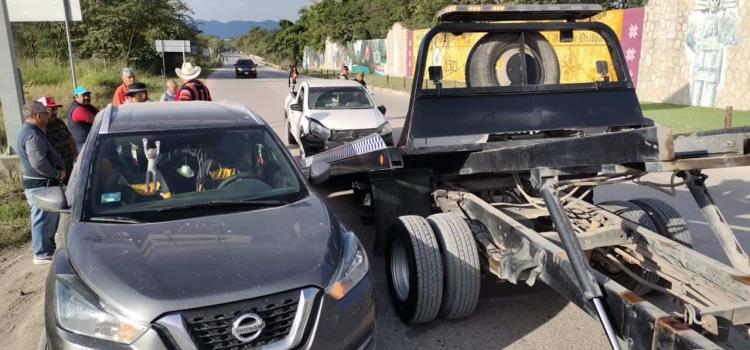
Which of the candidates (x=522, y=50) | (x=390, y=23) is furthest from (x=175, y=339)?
(x=390, y=23)

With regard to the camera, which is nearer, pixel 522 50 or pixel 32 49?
pixel 522 50

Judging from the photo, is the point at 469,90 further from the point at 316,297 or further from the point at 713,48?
the point at 713,48

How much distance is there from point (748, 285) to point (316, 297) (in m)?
2.21

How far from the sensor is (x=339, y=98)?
11.0m

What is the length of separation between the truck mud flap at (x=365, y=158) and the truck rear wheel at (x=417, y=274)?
499mm

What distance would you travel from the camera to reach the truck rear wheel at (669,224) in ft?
13.5

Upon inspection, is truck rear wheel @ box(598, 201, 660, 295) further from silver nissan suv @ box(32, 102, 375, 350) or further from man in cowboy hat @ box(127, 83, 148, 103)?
man in cowboy hat @ box(127, 83, 148, 103)

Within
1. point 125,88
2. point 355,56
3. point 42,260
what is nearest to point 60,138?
point 42,260

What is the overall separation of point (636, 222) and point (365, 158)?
2.17 metres

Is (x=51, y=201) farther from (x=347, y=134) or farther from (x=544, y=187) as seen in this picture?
(x=347, y=134)

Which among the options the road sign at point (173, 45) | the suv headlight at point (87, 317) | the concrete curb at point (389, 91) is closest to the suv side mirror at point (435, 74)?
the suv headlight at point (87, 317)

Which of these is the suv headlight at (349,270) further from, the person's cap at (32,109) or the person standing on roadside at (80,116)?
the person standing on roadside at (80,116)

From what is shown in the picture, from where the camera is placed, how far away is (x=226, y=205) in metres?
3.23

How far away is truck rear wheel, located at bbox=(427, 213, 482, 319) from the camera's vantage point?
370cm
